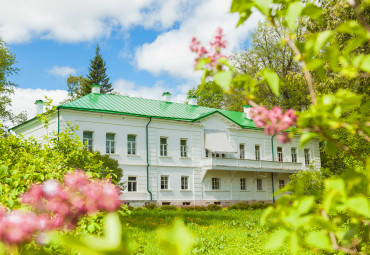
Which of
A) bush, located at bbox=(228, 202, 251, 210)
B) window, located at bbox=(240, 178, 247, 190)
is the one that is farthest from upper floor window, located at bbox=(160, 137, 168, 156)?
window, located at bbox=(240, 178, 247, 190)

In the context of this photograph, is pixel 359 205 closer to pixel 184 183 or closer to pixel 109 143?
pixel 109 143

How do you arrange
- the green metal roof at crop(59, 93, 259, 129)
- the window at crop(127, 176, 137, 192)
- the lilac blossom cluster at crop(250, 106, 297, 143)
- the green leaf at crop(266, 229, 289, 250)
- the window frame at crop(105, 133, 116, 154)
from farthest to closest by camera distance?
the window at crop(127, 176, 137, 192) → the window frame at crop(105, 133, 116, 154) → the green metal roof at crop(59, 93, 259, 129) → the lilac blossom cluster at crop(250, 106, 297, 143) → the green leaf at crop(266, 229, 289, 250)

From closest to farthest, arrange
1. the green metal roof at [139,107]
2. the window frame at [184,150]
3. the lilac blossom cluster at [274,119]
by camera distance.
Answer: the lilac blossom cluster at [274,119] → the green metal roof at [139,107] → the window frame at [184,150]

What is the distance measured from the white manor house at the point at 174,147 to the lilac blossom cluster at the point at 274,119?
24875 mm

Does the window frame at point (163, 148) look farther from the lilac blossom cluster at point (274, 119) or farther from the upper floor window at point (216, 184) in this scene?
the lilac blossom cluster at point (274, 119)

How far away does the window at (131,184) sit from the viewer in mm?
27570

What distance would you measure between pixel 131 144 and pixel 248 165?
35.1 feet

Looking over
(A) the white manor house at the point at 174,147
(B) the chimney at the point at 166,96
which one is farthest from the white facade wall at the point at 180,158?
(B) the chimney at the point at 166,96

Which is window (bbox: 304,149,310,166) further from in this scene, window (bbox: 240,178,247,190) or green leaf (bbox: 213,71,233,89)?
green leaf (bbox: 213,71,233,89)

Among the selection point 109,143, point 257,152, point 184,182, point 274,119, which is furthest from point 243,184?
point 274,119

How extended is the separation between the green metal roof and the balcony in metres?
3.53

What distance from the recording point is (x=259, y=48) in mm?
42125

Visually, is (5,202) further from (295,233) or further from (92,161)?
(92,161)

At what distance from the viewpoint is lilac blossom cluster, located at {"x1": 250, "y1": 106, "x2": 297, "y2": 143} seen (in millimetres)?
1729
